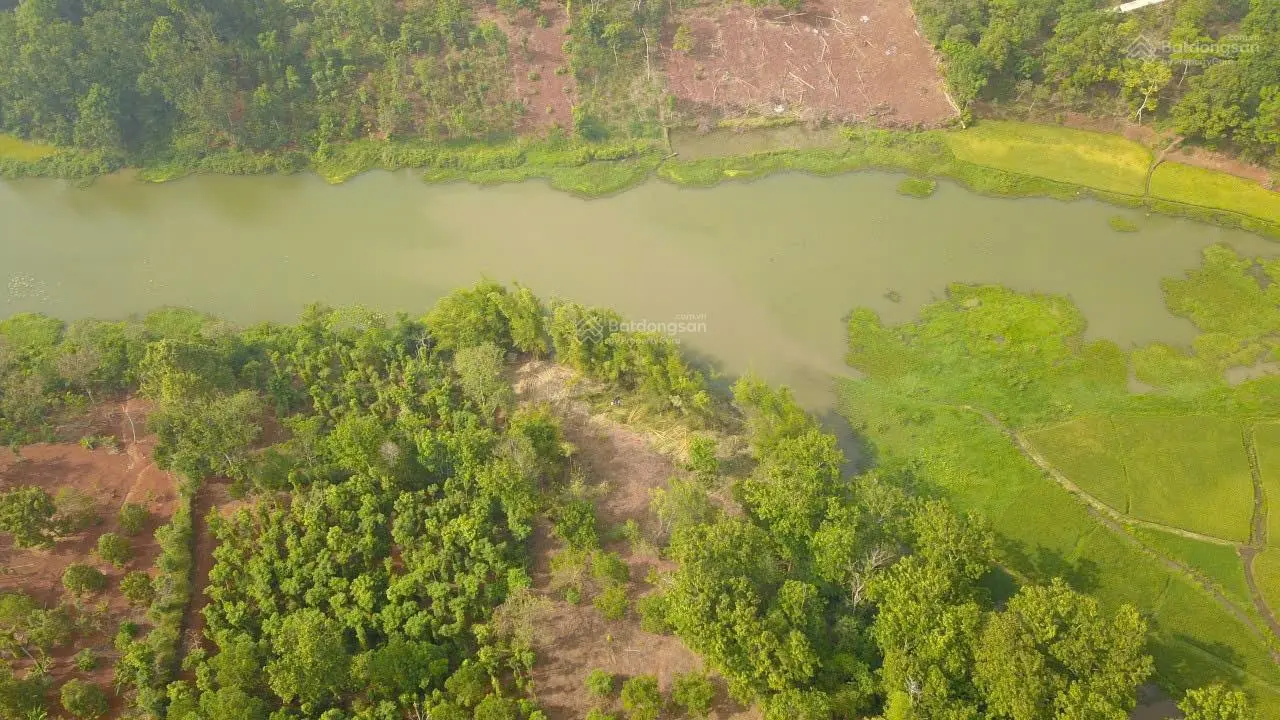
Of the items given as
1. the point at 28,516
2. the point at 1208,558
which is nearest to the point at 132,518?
the point at 28,516

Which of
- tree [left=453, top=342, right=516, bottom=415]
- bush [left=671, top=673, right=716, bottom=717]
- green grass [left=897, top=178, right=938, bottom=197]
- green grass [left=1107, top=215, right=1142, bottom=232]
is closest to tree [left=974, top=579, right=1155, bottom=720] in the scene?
bush [left=671, top=673, right=716, bottom=717]

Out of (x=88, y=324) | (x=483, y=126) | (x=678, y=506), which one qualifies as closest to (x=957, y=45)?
(x=483, y=126)

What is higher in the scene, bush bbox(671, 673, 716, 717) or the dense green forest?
the dense green forest

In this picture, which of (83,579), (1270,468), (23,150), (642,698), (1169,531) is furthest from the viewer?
(23,150)

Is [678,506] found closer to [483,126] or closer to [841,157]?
[841,157]

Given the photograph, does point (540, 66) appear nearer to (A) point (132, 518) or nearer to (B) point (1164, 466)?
(A) point (132, 518)

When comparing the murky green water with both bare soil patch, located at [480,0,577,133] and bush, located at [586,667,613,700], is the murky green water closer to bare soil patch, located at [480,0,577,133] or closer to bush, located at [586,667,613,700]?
bare soil patch, located at [480,0,577,133]
